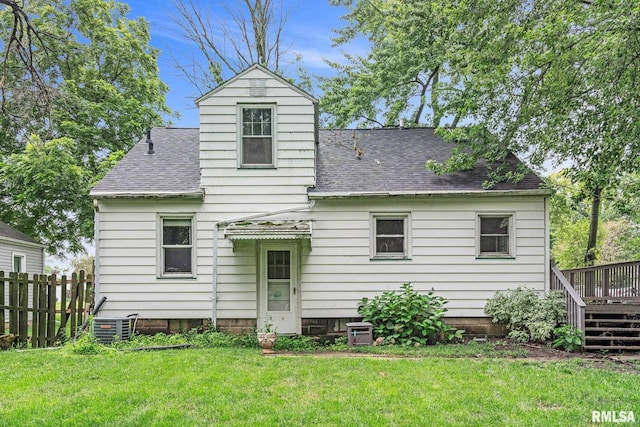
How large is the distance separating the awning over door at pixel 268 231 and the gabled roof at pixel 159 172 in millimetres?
1388

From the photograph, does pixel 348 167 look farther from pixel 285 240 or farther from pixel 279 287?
pixel 279 287

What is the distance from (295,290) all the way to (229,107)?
14.5ft

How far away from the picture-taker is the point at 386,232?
978 centimetres

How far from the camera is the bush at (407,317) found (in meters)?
8.66

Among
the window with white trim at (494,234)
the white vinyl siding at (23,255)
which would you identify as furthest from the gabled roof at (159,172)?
the white vinyl siding at (23,255)

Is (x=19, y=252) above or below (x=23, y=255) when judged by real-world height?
above

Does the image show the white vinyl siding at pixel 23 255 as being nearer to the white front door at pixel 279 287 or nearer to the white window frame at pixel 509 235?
the white front door at pixel 279 287

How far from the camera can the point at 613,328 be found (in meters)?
8.56

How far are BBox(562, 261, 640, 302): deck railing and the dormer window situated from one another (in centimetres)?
818

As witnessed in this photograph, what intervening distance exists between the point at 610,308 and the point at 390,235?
15.6 ft

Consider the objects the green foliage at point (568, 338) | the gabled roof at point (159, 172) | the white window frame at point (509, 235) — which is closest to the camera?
the green foliage at point (568, 338)

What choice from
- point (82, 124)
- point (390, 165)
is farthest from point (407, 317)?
point (82, 124)

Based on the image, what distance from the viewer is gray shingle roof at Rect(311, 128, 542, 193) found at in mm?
9703

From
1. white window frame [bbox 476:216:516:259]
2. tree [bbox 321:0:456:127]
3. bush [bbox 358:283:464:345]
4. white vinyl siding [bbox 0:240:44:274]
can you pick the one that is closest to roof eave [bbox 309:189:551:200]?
white window frame [bbox 476:216:516:259]
